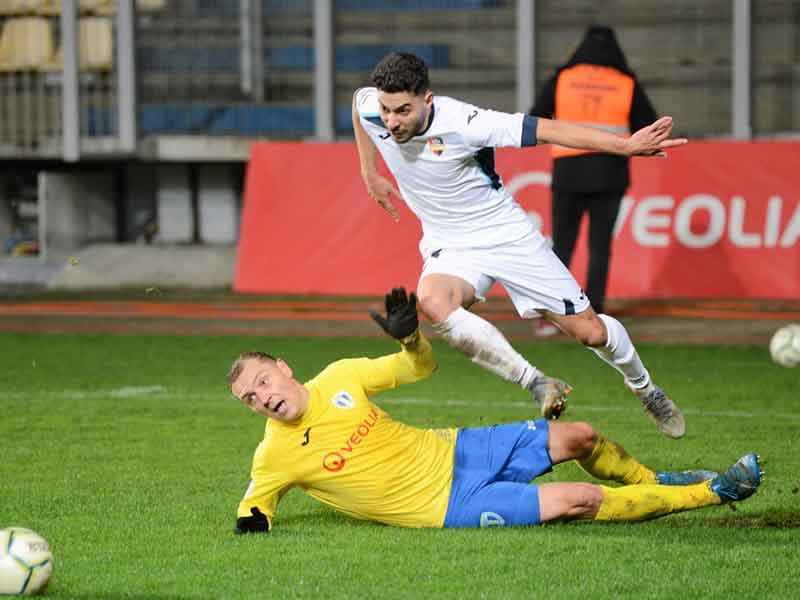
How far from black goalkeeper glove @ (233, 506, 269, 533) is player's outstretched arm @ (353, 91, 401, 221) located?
204cm

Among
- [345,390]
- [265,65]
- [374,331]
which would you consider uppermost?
[265,65]

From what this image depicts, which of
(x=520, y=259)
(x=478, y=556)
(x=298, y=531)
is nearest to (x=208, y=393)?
(x=520, y=259)

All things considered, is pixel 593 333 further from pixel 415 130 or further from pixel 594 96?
pixel 594 96

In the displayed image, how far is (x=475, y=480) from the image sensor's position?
6742 mm

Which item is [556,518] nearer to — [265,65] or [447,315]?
[447,315]

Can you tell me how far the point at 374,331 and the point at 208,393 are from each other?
3763mm

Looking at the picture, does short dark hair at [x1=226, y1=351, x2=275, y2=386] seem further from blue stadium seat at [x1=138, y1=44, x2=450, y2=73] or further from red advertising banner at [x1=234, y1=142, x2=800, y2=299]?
blue stadium seat at [x1=138, y1=44, x2=450, y2=73]

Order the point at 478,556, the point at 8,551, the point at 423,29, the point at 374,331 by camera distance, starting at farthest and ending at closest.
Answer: the point at 423,29 → the point at 374,331 → the point at 478,556 → the point at 8,551

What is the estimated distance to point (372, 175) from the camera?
8.45m

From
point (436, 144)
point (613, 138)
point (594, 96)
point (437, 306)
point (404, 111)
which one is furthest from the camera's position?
point (594, 96)

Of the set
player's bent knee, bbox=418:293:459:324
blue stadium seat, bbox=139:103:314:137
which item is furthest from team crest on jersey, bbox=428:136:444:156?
blue stadium seat, bbox=139:103:314:137

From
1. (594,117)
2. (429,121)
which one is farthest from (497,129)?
(594,117)

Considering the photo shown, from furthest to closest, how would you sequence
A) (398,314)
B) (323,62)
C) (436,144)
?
(323,62) → (436,144) → (398,314)

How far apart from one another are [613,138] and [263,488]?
6.93ft
